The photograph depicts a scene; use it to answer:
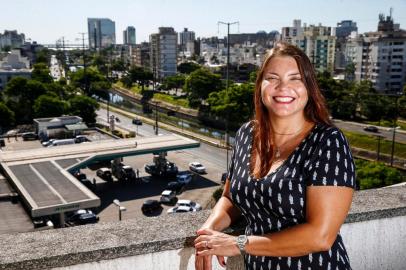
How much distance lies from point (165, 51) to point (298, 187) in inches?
2711

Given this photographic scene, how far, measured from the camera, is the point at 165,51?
69.0m

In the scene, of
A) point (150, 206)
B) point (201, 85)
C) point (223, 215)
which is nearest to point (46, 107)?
point (201, 85)

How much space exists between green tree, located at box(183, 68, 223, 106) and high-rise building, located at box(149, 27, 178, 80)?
25.6 metres

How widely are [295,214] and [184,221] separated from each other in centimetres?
89

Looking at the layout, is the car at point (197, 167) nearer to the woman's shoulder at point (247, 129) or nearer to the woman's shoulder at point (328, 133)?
the woman's shoulder at point (247, 129)

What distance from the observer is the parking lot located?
18.6m

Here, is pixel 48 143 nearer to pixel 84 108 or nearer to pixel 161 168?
pixel 84 108

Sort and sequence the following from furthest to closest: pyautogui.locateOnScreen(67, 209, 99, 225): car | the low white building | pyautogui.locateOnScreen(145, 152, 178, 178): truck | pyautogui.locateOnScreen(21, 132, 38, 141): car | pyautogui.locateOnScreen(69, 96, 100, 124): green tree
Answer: the low white building → pyautogui.locateOnScreen(69, 96, 100, 124): green tree → pyautogui.locateOnScreen(21, 132, 38, 141): car → pyautogui.locateOnScreen(145, 152, 178, 178): truck → pyautogui.locateOnScreen(67, 209, 99, 225): car

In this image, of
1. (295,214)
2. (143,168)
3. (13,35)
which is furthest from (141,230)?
(13,35)

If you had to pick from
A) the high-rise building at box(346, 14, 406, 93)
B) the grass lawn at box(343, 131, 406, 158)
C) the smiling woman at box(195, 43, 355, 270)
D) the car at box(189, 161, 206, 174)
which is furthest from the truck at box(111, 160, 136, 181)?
the high-rise building at box(346, 14, 406, 93)

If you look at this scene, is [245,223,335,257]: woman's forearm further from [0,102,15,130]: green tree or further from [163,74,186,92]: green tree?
[163,74,186,92]: green tree

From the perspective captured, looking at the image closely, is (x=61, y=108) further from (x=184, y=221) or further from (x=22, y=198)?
(x=184, y=221)

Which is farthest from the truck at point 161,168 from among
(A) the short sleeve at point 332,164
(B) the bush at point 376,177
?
(A) the short sleeve at point 332,164

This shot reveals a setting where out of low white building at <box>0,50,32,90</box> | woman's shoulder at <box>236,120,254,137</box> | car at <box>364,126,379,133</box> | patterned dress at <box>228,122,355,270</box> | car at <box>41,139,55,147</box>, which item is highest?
woman's shoulder at <box>236,120,254,137</box>
